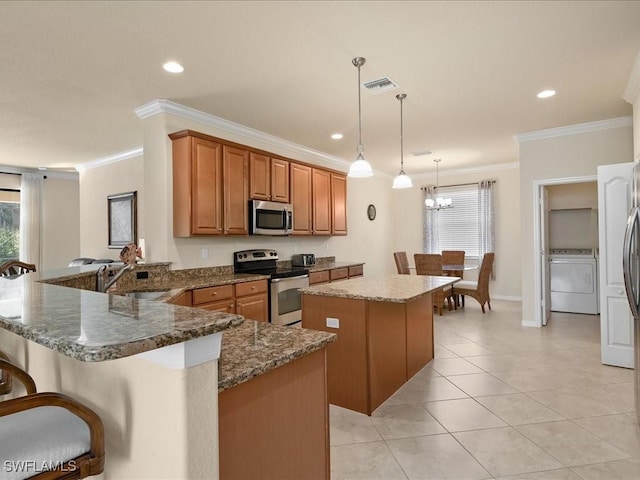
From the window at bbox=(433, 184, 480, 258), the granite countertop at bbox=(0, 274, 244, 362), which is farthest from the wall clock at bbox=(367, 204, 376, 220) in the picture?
the granite countertop at bbox=(0, 274, 244, 362)

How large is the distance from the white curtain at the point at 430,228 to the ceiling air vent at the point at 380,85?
4.60 m

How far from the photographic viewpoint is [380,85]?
317 centimetres

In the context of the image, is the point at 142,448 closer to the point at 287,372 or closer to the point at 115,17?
the point at 287,372

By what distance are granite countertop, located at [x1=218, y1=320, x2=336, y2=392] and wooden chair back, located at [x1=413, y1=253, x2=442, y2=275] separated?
4424 millimetres

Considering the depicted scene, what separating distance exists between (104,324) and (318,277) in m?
4.00

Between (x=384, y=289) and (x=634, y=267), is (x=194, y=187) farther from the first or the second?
(x=634, y=267)

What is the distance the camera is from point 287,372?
1257mm

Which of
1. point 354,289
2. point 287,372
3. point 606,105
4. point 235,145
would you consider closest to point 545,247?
point 606,105

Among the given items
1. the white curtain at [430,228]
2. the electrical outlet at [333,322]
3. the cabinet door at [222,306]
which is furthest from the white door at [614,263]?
the white curtain at [430,228]

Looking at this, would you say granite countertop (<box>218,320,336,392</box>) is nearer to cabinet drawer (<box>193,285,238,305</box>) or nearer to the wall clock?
cabinet drawer (<box>193,285,238,305</box>)

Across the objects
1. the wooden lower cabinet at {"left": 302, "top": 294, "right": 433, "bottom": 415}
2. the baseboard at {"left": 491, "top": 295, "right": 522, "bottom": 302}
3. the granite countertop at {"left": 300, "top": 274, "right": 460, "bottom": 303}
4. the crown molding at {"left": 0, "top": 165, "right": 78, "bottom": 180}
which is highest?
the crown molding at {"left": 0, "top": 165, "right": 78, "bottom": 180}

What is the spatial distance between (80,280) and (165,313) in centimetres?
191

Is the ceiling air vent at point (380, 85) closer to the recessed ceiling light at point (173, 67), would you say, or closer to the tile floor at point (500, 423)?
the recessed ceiling light at point (173, 67)

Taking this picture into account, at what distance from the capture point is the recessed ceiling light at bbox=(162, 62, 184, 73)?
274 cm
